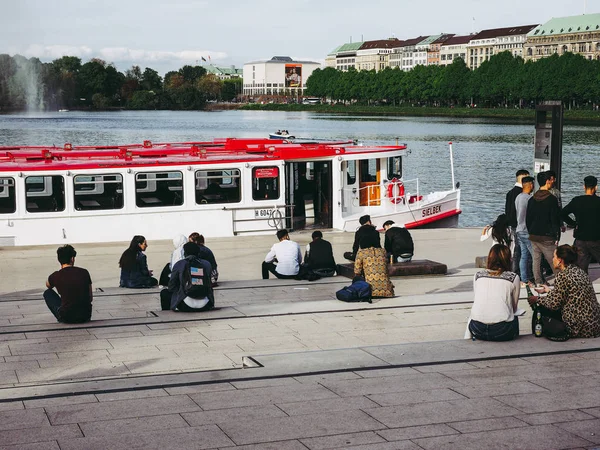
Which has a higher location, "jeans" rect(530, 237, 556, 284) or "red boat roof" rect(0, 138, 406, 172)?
"red boat roof" rect(0, 138, 406, 172)

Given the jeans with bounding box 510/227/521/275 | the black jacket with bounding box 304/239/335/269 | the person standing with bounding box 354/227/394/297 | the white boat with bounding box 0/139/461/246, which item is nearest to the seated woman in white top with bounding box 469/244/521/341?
the person standing with bounding box 354/227/394/297

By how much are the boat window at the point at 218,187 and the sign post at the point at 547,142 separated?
893 cm

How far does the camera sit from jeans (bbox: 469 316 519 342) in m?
10.9

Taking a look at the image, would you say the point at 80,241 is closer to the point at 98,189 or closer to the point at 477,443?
the point at 98,189

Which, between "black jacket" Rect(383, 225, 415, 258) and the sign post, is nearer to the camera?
"black jacket" Rect(383, 225, 415, 258)

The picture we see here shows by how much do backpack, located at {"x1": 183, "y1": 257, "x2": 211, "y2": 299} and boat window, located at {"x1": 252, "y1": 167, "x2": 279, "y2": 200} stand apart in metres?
13.1

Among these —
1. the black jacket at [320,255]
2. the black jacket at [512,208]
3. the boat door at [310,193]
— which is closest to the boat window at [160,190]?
the boat door at [310,193]

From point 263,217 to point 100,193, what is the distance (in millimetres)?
4564

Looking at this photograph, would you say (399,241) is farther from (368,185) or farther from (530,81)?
(530,81)

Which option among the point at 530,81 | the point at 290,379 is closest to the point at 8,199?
the point at 290,379

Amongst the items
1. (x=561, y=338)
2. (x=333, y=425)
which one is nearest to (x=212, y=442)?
(x=333, y=425)

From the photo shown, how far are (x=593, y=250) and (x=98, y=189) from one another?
49.2 feet

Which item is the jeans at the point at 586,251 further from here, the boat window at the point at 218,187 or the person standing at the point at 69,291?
the boat window at the point at 218,187

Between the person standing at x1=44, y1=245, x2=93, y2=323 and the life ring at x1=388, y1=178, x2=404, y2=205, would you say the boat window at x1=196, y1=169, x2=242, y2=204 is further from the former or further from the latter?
the person standing at x1=44, y1=245, x2=93, y2=323
